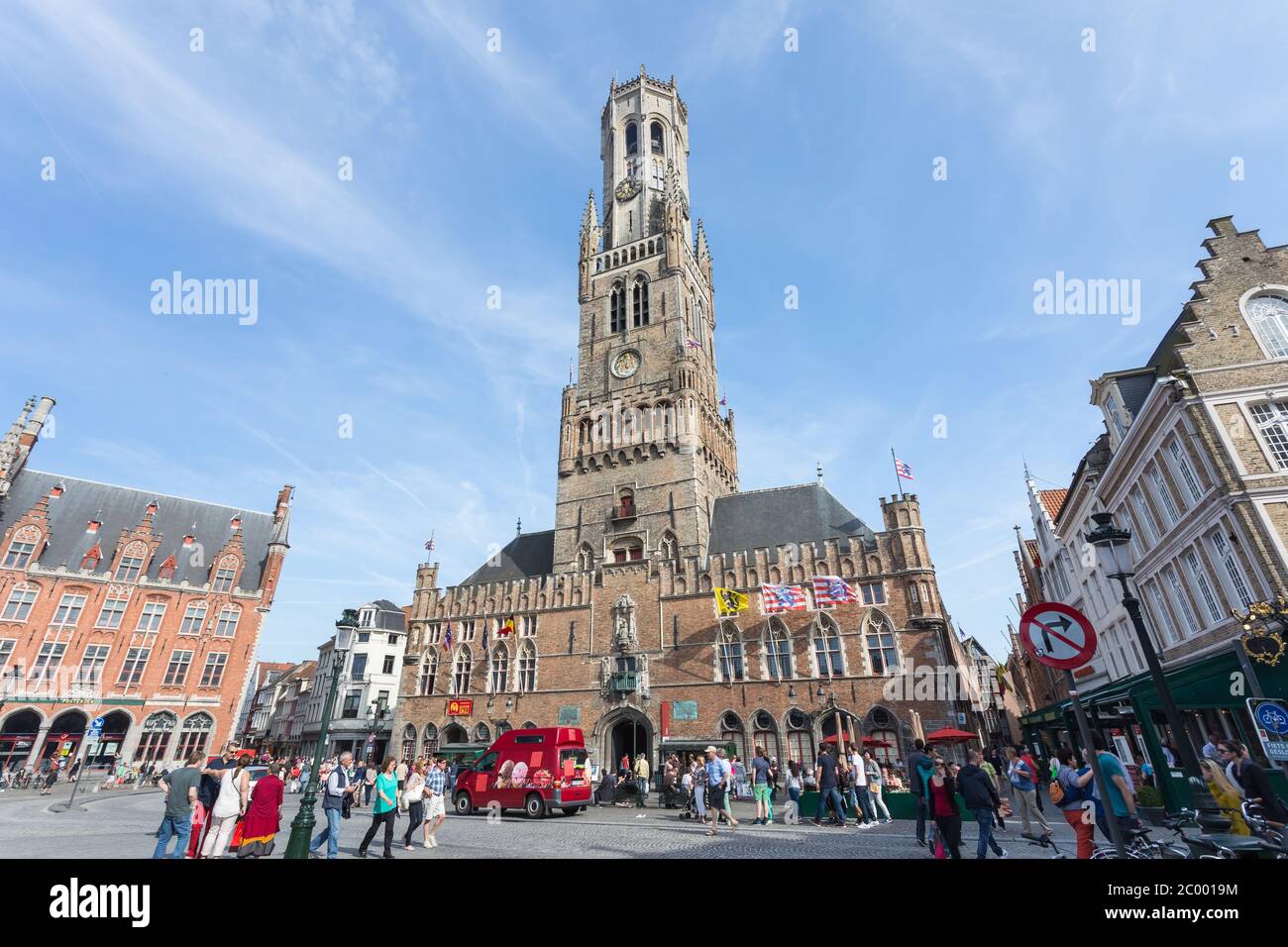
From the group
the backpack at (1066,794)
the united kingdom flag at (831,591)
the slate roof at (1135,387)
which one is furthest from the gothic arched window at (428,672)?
the slate roof at (1135,387)

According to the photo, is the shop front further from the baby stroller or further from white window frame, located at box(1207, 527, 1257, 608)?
the baby stroller

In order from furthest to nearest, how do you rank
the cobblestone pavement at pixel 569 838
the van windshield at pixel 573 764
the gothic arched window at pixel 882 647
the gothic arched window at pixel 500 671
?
the gothic arched window at pixel 500 671
the gothic arched window at pixel 882 647
the van windshield at pixel 573 764
the cobblestone pavement at pixel 569 838

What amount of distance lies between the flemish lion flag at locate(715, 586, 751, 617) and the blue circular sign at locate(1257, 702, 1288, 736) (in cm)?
1914

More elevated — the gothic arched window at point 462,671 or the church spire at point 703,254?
the church spire at point 703,254

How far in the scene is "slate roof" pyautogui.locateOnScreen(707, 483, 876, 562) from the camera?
3030 cm

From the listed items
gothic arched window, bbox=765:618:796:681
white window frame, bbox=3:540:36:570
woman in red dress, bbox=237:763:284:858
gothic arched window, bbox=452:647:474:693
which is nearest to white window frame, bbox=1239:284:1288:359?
gothic arched window, bbox=765:618:796:681

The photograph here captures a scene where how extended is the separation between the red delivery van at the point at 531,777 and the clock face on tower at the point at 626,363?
25.4m

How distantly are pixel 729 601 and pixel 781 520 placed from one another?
6639 mm

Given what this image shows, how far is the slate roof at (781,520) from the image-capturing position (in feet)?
99.4

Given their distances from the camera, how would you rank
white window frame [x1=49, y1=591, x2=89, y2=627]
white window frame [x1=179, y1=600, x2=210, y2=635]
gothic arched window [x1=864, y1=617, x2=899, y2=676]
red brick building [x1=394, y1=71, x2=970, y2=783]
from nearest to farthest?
gothic arched window [x1=864, y1=617, x2=899, y2=676] < red brick building [x1=394, y1=71, x2=970, y2=783] < white window frame [x1=49, y1=591, x2=89, y2=627] < white window frame [x1=179, y1=600, x2=210, y2=635]

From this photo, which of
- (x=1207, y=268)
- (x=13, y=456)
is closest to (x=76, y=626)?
(x=13, y=456)

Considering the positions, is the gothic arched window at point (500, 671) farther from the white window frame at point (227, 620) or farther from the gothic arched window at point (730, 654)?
the white window frame at point (227, 620)
